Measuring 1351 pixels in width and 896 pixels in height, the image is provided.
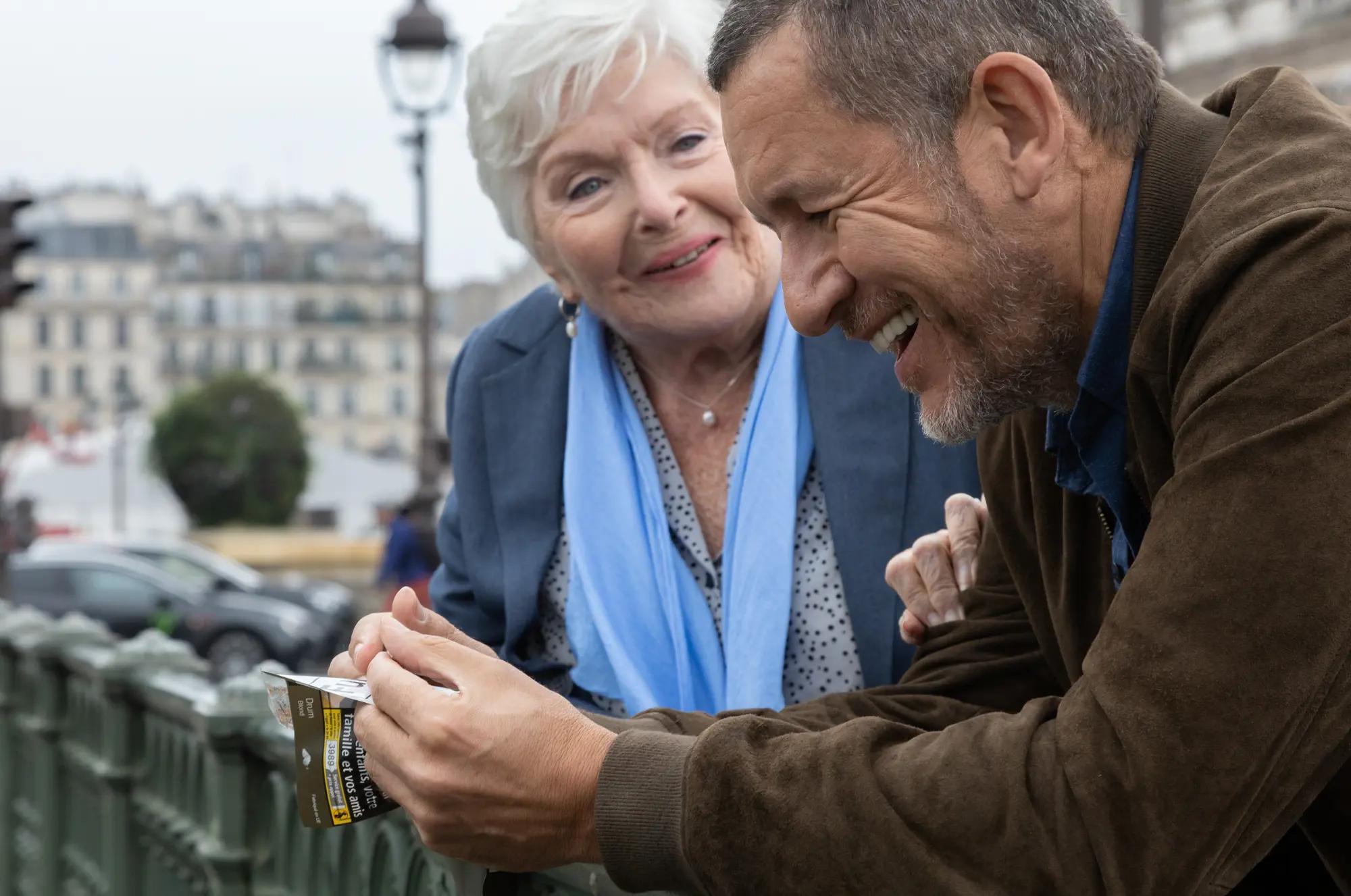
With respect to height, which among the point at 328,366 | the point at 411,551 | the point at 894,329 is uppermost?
the point at 328,366

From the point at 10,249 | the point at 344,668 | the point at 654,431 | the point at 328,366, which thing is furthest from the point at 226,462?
the point at 344,668

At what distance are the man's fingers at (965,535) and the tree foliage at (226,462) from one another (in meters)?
61.4

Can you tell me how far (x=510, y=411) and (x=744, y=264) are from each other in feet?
1.68

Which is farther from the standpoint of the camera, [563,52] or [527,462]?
[527,462]

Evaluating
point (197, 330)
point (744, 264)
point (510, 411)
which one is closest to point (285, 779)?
point (510, 411)

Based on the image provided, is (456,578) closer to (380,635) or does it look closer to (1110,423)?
(380,635)

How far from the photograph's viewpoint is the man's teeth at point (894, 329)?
198 centimetres

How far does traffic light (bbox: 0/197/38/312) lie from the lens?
1016 centimetres

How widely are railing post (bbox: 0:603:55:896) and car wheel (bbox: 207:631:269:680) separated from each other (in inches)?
667

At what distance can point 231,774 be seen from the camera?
326 centimetres

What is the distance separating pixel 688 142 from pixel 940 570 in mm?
949

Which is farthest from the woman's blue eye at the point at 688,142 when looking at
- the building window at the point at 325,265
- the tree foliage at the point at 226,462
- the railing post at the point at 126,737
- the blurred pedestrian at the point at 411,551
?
the building window at the point at 325,265

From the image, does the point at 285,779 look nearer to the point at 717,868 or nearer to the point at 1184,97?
the point at 717,868

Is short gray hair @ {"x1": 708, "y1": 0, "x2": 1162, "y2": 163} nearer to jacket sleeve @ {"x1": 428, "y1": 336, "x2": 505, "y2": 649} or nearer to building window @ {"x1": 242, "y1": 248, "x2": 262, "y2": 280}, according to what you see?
jacket sleeve @ {"x1": 428, "y1": 336, "x2": 505, "y2": 649}
